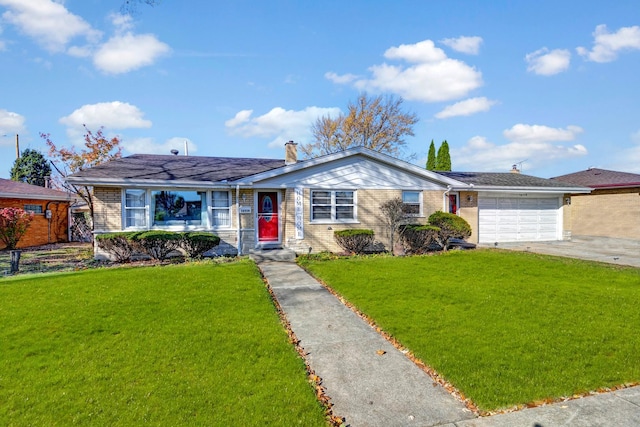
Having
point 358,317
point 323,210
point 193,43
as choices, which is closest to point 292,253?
point 323,210

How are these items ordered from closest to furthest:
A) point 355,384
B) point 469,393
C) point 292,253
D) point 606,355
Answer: point 469,393 → point 355,384 → point 606,355 → point 292,253

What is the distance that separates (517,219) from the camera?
17.4 metres

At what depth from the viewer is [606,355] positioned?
14.8ft

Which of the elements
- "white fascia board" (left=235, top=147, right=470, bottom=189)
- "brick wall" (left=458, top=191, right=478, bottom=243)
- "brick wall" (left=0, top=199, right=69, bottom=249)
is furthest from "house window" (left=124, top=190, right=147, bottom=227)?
"brick wall" (left=458, top=191, right=478, bottom=243)

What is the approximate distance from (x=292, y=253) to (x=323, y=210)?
246cm

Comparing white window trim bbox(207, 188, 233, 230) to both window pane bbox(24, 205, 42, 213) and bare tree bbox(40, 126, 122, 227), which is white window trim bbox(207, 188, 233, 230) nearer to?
window pane bbox(24, 205, 42, 213)

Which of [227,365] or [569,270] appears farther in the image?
[569,270]

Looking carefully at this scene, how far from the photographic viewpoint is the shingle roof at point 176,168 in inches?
500

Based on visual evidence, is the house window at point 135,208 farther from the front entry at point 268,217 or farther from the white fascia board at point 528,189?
the white fascia board at point 528,189

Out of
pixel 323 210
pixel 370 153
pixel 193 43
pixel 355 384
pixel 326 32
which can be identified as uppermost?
pixel 326 32

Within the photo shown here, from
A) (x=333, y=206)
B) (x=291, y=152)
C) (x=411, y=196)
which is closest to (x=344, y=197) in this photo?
(x=333, y=206)

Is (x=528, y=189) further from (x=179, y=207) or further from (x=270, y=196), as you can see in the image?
(x=179, y=207)

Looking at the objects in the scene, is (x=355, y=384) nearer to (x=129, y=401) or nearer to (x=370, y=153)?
(x=129, y=401)

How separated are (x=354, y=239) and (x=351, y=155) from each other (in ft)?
11.3
